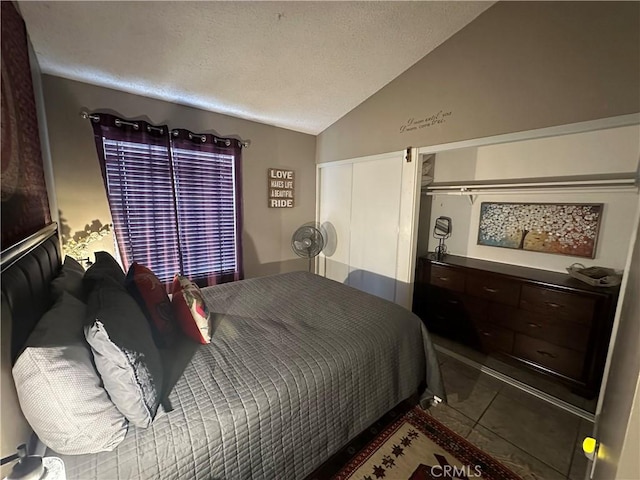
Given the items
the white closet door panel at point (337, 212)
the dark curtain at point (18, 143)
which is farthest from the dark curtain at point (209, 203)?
the white closet door panel at point (337, 212)

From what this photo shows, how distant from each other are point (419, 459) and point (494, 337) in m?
1.40

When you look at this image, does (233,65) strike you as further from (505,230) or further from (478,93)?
(505,230)

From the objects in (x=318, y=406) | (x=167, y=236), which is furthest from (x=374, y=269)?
(x=167, y=236)

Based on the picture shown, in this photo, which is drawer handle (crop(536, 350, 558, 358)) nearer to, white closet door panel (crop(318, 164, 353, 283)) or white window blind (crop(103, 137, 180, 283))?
white closet door panel (crop(318, 164, 353, 283))

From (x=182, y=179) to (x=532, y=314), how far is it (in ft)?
11.1

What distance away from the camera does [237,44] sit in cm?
192

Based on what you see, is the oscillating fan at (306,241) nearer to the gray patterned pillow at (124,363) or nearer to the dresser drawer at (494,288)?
the dresser drawer at (494,288)

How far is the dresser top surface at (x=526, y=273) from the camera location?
191 cm

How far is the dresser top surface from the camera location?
1.91 meters

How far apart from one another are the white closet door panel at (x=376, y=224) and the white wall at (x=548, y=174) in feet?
1.97

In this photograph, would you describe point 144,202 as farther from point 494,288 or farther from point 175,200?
point 494,288

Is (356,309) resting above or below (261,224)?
below

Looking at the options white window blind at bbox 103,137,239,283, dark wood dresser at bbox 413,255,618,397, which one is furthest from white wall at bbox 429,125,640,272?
white window blind at bbox 103,137,239,283

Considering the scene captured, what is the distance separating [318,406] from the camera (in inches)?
47.1
